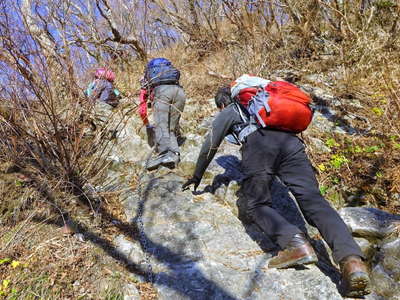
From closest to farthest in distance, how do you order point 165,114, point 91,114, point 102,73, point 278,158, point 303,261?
point 303,261 → point 278,158 → point 102,73 → point 91,114 → point 165,114

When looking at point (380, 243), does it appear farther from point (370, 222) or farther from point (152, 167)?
point (152, 167)

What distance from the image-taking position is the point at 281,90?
239 cm

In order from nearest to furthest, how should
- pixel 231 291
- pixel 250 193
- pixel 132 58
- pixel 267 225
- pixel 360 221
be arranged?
pixel 231 291, pixel 267 225, pixel 250 193, pixel 360 221, pixel 132 58

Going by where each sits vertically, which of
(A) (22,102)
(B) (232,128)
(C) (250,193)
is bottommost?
(C) (250,193)

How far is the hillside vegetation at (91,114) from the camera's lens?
88.4 inches

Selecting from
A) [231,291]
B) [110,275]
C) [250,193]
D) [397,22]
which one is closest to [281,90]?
[250,193]

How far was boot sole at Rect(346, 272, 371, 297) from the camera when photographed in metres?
1.86

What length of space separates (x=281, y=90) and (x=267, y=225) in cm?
111

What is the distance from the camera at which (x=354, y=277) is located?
1.86 meters

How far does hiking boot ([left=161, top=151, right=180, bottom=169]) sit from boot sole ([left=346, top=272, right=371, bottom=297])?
2.55 m

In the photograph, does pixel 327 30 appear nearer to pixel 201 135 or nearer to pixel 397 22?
pixel 397 22

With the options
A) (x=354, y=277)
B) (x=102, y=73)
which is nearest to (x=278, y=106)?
(x=354, y=277)

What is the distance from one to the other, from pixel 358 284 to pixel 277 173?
100 centimetres

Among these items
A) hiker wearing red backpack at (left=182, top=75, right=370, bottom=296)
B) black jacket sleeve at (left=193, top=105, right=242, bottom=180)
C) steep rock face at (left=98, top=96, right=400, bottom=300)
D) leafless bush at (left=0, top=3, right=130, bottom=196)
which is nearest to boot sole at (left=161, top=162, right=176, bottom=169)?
steep rock face at (left=98, top=96, right=400, bottom=300)
